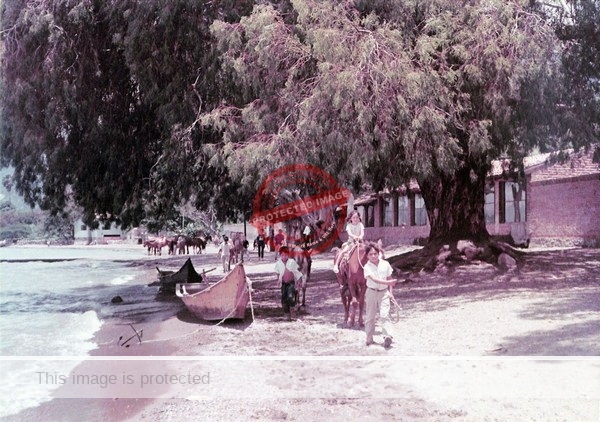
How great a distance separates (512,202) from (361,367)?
22.9m

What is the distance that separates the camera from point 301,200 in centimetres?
1360

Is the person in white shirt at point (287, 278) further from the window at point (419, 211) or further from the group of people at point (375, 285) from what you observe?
the window at point (419, 211)

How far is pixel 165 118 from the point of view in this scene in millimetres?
14523

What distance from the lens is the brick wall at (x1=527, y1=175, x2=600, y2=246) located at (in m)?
25.1

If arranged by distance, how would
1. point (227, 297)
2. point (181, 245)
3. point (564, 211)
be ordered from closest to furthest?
point (227, 297)
point (564, 211)
point (181, 245)

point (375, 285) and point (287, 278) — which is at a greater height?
point (375, 285)

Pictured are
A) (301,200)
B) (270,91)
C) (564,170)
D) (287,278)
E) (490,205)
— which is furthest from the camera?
(490,205)

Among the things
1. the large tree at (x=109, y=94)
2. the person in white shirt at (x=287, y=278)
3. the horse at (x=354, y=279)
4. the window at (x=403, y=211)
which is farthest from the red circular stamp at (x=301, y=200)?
the window at (x=403, y=211)

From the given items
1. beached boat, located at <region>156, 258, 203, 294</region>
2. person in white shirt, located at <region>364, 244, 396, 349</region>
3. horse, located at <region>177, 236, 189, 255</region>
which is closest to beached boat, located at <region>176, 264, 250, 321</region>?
person in white shirt, located at <region>364, 244, 396, 349</region>

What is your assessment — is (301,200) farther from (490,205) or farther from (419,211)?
(419,211)

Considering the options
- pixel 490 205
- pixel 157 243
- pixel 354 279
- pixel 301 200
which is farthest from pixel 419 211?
pixel 354 279

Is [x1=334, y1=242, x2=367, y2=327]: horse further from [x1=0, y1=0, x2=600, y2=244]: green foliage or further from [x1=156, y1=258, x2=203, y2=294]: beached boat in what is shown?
[x1=156, y1=258, x2=203, y2=294]: beached boat

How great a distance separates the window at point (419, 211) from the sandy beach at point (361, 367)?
20.2 meters

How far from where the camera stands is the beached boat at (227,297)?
12.7 meters
